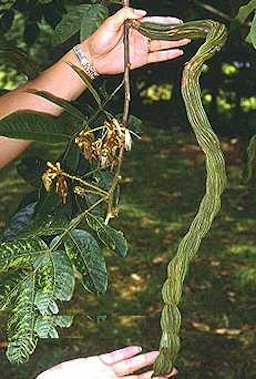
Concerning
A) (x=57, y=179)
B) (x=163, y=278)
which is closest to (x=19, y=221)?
(x=57, y=179)

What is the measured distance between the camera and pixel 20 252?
1083 millimetres

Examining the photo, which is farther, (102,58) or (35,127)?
(102,58)

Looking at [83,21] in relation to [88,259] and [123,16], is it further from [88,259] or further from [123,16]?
[88,259]

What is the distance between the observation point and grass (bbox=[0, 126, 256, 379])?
3867 mm

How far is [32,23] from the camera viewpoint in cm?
257

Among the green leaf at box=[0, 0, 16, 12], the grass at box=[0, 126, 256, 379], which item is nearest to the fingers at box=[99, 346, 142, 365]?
the green leaf at box=[0, 0, 16, 12]

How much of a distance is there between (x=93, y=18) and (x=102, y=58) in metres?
0.12

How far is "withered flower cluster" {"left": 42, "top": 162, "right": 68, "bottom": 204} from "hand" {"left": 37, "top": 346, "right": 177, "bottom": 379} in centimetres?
24

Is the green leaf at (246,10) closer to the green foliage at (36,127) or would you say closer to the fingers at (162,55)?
the fingers at (162,55)

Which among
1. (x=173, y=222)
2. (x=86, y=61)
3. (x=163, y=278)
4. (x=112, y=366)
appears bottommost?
(x=173, y=222)

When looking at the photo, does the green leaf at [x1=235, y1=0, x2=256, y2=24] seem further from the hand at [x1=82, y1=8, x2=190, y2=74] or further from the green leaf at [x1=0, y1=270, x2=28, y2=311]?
the green leaf at [x1=0, y1=270, x2=28, y2=311]

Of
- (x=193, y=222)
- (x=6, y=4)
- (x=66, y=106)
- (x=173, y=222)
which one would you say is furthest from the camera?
(x=173, y=222)

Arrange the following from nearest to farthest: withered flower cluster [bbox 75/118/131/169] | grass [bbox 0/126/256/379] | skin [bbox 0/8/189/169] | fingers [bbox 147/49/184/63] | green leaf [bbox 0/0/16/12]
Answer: withered flower cluster [bbox 75/118/131/169] → skin [bbox 0/8/189/169] → fingers [bbox 147/49/184/63] → green leaf [bbox 0/0/16/12] → grass [bbox 0/126/256/379]

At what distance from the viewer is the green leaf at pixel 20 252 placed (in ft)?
3.51
